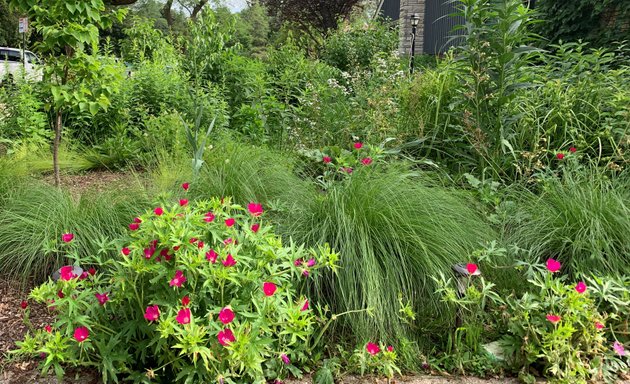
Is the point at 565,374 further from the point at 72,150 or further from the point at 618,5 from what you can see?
the point at 618,5

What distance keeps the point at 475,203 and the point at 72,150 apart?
4217 mm

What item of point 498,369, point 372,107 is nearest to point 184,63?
point 372,107

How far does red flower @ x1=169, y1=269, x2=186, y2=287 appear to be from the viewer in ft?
→ 5.72

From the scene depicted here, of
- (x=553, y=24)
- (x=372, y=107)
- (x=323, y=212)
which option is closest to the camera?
(x=323, y=212)

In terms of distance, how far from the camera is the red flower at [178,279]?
1745 millimetres

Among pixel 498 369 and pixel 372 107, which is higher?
pixel 372 107

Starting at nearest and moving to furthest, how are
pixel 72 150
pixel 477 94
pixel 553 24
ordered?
pixel 477 94 < pixel 72 150 < pixel 553 24

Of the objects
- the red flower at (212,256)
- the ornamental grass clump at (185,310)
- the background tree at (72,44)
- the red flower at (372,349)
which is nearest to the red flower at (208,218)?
the ornamental grass clump at (185,310)

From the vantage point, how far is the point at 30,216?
2846mm

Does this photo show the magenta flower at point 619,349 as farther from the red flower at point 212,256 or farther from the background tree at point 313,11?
the background tree at point 313,11

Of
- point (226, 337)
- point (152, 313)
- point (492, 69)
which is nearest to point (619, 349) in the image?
point (226, 337)

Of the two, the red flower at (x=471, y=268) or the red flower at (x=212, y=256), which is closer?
the red flower at (x=212, y=256)

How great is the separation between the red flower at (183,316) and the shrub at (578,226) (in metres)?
1.72

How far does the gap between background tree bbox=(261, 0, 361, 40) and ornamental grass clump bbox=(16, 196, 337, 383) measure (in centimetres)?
2552
